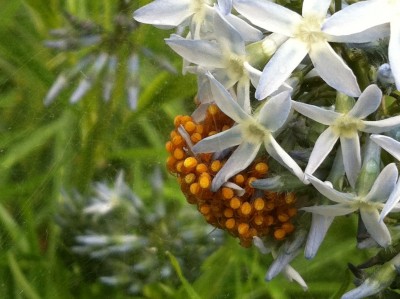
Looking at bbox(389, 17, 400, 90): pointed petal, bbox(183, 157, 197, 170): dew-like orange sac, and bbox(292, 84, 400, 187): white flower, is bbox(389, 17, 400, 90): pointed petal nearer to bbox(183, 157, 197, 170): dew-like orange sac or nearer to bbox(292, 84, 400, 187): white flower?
bbox(292, 84, 400, 187): white flower

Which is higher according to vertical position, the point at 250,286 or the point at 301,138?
the point at 301,138

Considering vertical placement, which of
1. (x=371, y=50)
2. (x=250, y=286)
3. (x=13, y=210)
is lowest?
(x=250, y=286)

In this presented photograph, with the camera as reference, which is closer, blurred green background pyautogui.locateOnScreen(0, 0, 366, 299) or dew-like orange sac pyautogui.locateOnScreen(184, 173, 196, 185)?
dew-like orange sac pyautogui.locateOnScreen(184, 173, 196, 185)

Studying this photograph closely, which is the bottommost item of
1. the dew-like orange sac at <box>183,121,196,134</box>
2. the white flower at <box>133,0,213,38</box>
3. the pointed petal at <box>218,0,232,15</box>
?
the dew-like orange sac at <box>183,121,196,134</box>

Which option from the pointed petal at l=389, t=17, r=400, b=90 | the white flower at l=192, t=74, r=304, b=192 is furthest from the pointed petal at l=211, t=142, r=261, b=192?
Result: the pointed petal at l=389, t=17, r=400, b=90

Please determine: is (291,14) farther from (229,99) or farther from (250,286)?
(250,286)

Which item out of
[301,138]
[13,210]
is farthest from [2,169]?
[301,138]

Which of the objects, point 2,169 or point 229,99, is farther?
point 2,169
